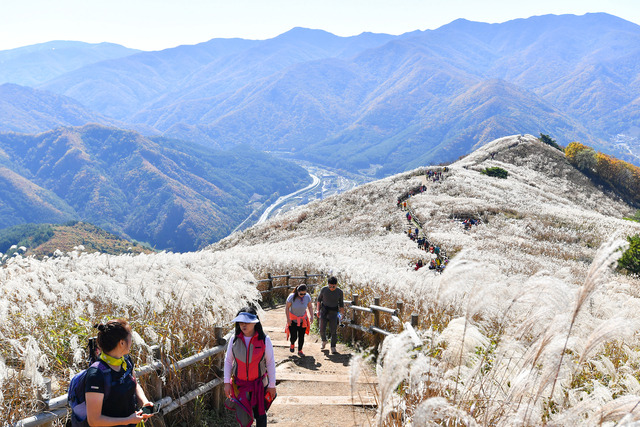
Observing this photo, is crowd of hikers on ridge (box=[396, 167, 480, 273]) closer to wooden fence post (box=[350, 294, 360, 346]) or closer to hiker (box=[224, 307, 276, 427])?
wooden fence post (box=[350, 294, 360, 346])

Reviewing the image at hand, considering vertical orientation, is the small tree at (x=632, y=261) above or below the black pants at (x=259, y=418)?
below

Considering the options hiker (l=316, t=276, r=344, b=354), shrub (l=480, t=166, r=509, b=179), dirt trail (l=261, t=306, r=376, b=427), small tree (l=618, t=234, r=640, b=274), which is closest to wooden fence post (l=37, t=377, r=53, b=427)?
dirt trail (l=261, t=306, r=376, b=427)

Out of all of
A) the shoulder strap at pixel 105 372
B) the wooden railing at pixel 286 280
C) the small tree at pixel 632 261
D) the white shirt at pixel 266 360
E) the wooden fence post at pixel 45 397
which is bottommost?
the small tree at pixel 632 261

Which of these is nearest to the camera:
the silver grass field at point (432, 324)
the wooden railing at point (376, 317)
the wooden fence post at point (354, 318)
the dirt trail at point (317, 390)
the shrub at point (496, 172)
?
the silver grass field at point (432, 324)

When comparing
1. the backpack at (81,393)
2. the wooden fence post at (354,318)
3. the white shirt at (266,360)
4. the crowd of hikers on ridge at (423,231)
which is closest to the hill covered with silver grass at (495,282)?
the crowd of hikers on ridge at (423,231)

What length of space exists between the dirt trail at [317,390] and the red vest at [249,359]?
46.6 inches

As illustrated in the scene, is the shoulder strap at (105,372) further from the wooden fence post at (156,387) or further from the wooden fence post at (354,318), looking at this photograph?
the wooden fence post at (354,318)

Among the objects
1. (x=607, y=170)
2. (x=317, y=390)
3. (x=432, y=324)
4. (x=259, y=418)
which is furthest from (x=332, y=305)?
(x=607, y=170)

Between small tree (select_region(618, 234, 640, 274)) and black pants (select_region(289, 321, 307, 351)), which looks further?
small tree (select_region(618, 234, 640, 274))

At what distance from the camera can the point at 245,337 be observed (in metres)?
4.98

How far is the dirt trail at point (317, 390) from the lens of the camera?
19.1ft

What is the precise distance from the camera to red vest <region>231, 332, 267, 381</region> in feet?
16.1

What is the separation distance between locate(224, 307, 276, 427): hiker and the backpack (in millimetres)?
1620

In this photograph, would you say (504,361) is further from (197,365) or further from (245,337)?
(197,365)
